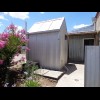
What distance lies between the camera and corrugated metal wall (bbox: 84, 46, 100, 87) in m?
2.75

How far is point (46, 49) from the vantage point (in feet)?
24.8

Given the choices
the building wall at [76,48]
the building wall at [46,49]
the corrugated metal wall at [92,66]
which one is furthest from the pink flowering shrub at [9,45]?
the building wall at [76,48]

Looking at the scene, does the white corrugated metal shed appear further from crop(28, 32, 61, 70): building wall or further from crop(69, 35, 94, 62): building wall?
crop(69, 35, 94, 62): building wall

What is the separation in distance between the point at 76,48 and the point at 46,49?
424 cm

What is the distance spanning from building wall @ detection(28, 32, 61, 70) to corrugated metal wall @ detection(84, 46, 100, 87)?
4215 mm

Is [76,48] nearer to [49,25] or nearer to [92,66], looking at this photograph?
[49,25]

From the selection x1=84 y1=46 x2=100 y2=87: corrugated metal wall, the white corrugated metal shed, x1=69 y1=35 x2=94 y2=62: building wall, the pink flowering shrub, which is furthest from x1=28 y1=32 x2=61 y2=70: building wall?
x1=84 y1=46 x2=100 y2=87: corrugated metal wall

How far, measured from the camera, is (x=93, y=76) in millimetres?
2828

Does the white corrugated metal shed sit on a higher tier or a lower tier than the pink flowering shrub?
higher

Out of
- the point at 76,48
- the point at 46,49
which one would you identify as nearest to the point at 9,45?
the point at 46,49

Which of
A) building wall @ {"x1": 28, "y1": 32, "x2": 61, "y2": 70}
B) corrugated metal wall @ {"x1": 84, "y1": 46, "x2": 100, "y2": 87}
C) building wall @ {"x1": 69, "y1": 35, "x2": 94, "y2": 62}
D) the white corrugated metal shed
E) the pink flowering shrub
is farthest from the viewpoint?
building wall @ {"x1": 69, "y1": 35, "x2": 94, "y2": 62}
